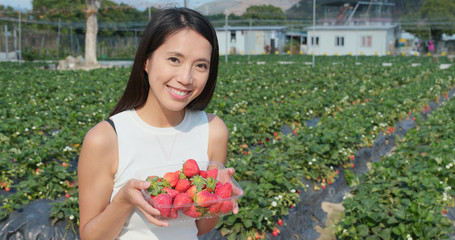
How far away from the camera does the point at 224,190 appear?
1.53 meters

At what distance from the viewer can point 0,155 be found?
16.2 feet

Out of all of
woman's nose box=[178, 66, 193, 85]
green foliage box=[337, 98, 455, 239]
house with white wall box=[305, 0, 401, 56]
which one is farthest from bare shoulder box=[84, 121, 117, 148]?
house with white wall box=[305, 0, 401, 56]

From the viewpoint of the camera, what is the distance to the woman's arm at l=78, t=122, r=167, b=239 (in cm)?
152

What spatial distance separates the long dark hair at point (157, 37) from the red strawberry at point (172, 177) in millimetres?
341

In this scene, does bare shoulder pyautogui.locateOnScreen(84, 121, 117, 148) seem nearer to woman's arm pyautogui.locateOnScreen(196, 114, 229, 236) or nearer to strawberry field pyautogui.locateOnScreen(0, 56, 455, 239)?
woman's arm pyautogui.locateOnScreen(196, 114, 229, 236)

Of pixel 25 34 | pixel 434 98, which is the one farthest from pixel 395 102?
pixel 25 34

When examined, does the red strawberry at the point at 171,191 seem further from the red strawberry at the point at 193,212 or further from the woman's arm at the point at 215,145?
the woman's arm at the point at 215,145

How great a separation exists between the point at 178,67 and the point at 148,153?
1.04 ft

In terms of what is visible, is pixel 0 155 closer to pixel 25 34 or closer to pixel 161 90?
pixel 161 90

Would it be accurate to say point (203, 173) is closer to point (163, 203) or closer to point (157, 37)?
point (163, 203)

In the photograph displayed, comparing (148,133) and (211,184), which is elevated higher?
(148,133)

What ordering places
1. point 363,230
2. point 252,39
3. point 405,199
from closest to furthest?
point 363,230 → point 405,199 → point 252,39

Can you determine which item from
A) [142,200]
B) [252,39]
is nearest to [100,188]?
[142,200]

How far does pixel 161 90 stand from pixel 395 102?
29.4 ft
